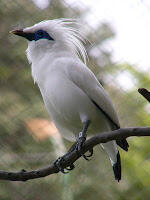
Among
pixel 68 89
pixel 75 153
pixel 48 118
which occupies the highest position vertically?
pixel 68 89

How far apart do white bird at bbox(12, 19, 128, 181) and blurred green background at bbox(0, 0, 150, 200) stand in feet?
2.21

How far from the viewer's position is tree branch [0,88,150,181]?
1.47 metres

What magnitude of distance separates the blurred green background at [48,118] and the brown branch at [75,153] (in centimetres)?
94

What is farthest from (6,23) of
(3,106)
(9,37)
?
(3,106)

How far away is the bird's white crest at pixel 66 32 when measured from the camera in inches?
81.7

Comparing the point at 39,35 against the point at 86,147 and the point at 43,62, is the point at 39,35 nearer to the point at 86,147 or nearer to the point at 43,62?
the point at 43,62

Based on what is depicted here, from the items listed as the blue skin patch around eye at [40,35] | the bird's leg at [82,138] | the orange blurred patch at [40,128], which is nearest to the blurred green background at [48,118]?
the orange blurred patch at [40,128]

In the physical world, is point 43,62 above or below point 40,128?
above

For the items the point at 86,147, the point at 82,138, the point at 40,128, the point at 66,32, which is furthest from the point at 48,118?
the point at 86,147

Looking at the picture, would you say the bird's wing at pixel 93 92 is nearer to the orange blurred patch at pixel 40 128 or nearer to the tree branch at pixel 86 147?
the tree branch at pixel 86 147

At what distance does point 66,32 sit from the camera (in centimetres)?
213

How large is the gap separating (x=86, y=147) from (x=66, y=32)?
2.11ft

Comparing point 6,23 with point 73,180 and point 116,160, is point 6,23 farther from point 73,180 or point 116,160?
point 116,160

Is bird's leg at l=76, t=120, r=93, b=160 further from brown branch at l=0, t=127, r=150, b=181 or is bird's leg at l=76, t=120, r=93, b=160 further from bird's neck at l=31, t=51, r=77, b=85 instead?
bird's neck at l=31, t=51, r=77, b=85
